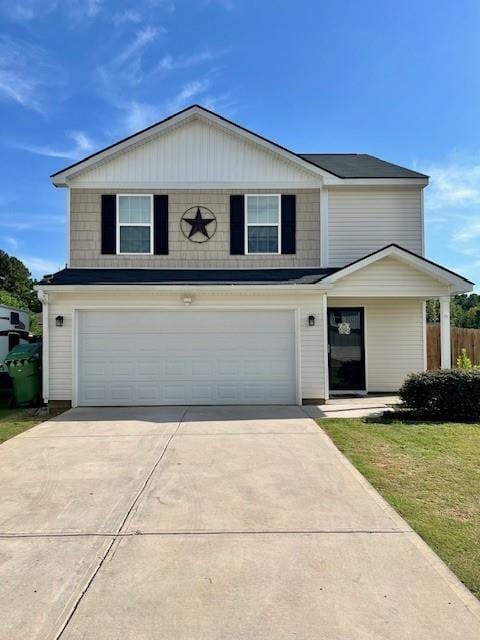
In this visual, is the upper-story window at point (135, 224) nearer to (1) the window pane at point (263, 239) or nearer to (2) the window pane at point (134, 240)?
(2) the window pane at point (134, 240)

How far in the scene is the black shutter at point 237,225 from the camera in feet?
37.2

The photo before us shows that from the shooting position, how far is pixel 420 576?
3.21m

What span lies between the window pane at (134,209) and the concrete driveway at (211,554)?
6626mm

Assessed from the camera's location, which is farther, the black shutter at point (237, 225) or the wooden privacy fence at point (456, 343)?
the wooden privacy fence at point (456, 343)

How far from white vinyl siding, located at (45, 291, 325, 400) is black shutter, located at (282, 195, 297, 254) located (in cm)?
161

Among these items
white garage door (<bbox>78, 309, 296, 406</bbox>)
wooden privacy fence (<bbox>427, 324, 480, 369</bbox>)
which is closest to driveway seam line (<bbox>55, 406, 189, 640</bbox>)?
white garage door (<bbox>78, 309, 296, 406</bbox>)

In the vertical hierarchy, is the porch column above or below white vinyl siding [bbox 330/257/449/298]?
below

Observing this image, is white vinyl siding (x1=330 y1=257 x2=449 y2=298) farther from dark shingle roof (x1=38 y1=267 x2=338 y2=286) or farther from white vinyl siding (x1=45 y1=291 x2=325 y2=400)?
white vinyl siding (x1=45 y1=291 x2=325 y2=400)

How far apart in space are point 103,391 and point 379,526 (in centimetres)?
771

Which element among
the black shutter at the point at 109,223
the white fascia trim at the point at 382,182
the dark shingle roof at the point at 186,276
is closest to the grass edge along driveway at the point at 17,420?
A: the dark shingle roof at the point at 186,276

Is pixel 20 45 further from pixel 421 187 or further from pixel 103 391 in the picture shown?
pixel 421 187

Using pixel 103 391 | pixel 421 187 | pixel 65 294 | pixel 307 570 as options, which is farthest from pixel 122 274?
pixel 307 570

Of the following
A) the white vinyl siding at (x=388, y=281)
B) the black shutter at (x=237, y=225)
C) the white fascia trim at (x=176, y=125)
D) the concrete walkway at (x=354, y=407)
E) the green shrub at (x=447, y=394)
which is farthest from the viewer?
the black shutter at (x=237, y=225)

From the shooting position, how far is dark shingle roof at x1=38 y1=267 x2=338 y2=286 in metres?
10.3
